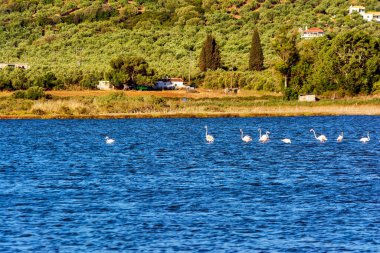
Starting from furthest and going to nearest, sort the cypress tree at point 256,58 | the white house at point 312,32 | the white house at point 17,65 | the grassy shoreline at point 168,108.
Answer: the white house at point 312,32 < the white house at point 17,65 < the cypress tree at point 256,58 < the grassy shoreline at point 168,108

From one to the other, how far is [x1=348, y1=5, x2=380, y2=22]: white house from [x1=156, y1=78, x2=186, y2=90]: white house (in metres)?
70.4

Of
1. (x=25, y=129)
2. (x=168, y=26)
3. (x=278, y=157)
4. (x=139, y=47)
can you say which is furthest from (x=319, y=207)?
(x=168, y=26)

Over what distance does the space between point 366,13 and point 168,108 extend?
104141 mm

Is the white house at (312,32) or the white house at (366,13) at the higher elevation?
the white house at (366,13)

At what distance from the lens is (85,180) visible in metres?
36.5

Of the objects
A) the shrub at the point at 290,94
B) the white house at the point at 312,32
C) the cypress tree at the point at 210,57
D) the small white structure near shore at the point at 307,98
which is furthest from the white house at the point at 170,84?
the white house at the point at 312,32

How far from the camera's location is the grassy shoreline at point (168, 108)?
285ft

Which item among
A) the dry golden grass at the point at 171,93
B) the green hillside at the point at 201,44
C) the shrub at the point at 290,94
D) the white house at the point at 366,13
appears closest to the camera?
the shrub at the point at 290,94

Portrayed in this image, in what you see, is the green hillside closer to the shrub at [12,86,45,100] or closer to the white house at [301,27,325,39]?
the white house at [301,27,325,39]

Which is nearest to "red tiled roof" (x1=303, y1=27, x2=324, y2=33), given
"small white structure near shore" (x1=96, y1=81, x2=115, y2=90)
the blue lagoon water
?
"small white structure near shore" (x1=96, y1=81, x2=115, y2=90)

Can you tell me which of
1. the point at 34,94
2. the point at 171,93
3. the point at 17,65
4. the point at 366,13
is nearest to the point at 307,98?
the point at 171,93

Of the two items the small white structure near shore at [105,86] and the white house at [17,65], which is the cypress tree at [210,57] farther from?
the white house at [17,65]

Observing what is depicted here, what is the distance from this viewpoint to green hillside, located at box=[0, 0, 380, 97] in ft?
335

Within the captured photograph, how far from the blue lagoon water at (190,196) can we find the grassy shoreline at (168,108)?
88.5ft
